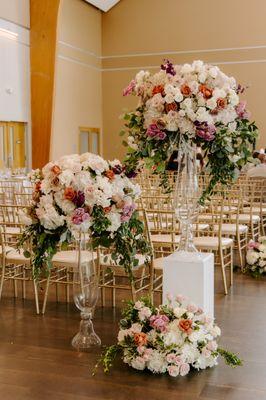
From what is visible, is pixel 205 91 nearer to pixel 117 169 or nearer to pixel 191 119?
pixel 191 119

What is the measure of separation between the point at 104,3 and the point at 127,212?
45.7ft

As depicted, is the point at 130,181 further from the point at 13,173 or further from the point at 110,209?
the point at 13,173

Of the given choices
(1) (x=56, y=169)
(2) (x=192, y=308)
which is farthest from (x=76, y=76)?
(2) (x=192, y=308)

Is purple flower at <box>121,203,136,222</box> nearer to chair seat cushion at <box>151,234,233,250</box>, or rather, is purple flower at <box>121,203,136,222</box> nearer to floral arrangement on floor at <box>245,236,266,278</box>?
chair seat cushion at <box>151,234,233,250</box>

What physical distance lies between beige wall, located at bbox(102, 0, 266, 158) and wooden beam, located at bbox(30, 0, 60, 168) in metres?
3.95

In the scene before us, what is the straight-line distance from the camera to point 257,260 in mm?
6496

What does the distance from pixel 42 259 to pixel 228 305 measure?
2.12 m

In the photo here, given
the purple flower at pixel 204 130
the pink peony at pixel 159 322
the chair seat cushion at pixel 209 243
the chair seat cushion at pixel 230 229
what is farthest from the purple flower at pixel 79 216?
the chair seat cushion at pixel 230 229

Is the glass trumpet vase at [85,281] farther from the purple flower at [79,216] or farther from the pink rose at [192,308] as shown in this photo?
the pink rose at [192,308]

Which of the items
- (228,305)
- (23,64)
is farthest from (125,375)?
(23,64)

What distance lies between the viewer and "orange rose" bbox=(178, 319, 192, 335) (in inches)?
143

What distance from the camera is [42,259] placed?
154 inches

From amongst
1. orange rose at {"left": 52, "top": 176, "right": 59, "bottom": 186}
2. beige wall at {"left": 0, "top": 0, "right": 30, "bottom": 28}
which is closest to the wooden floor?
orange rose at {"left": 52, "top": 176, "right": 59, "bottom": 186}

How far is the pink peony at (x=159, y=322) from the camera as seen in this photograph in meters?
3.69
